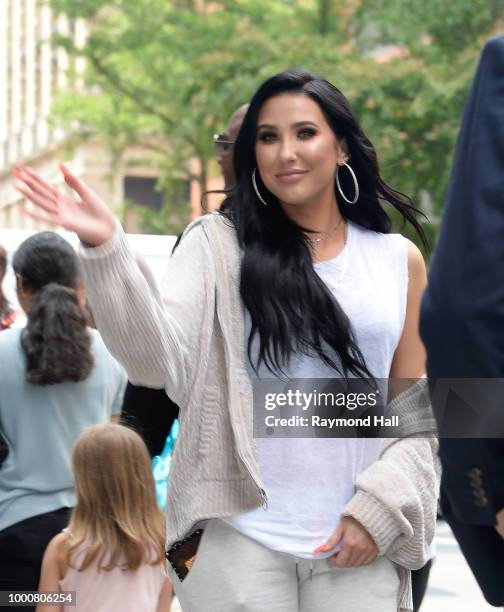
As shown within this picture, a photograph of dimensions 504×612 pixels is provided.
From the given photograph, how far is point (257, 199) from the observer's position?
3387mm

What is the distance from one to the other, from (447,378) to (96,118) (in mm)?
24372

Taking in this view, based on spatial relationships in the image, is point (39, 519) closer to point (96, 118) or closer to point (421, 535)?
point (421, 535)

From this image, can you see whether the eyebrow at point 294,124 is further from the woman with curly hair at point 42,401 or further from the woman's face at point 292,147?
the woman with curly hair at point 42,401

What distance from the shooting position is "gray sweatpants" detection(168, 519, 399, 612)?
9.95 ft

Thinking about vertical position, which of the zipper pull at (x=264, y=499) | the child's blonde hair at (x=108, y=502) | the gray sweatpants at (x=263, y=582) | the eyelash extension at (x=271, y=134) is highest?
the eyelash extension at (x=271, y=134)

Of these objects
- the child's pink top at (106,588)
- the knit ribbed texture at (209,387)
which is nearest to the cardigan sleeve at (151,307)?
the knit ribbed texture at (209,387)

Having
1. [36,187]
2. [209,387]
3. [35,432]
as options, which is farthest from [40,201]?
[35,432]

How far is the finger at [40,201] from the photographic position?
282cm

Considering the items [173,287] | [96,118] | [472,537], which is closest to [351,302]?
[173,287]

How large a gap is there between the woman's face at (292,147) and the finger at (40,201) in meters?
0.66

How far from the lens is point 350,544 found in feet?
10.1

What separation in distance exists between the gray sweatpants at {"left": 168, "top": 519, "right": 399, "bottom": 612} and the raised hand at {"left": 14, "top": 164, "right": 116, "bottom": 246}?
0.71 meters

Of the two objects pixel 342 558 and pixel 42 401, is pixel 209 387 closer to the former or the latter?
pixel 342 558

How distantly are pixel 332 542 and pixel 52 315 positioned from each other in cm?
213
